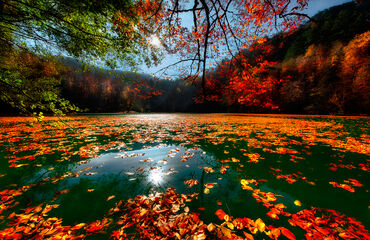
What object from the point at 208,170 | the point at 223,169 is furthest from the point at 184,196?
the point at 223,169

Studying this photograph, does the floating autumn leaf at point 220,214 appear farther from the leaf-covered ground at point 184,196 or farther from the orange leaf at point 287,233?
the orange leaf at point 287,233

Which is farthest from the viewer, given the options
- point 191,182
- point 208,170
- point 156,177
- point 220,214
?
point 208,170

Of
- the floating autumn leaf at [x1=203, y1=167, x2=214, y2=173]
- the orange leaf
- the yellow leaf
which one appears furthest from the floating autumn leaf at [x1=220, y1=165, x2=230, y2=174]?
the orange leaf

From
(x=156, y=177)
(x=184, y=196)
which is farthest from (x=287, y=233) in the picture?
(x=156, y=177)

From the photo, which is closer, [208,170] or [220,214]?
[220,214]

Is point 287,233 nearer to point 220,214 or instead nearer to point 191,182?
point 220,214

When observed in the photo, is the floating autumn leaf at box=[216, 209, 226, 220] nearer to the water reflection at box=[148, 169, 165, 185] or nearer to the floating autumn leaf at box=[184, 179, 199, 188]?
the floating autumn leaf at box=[184, 179, 199, 188]

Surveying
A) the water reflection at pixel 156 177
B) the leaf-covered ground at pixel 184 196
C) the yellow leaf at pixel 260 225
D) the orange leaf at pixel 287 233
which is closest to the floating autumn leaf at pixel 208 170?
the leaf-covered ground at pixel 184 196

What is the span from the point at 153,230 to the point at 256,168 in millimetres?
2910

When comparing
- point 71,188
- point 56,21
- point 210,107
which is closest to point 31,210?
point 71,188

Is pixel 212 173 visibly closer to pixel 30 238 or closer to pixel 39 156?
pixel 30 238

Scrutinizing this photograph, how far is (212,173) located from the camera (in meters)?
3.29

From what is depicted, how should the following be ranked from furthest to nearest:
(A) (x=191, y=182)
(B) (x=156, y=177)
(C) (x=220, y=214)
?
(B) (x=156, y=177) < (A) (x=191, y=182) < (C) (x=220, y=214)

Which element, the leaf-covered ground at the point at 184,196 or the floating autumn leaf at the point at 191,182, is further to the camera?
the floating autumn leaf at the point at 191,182
